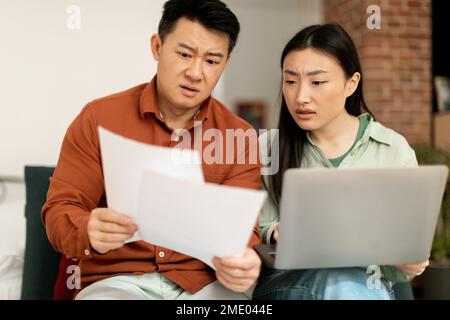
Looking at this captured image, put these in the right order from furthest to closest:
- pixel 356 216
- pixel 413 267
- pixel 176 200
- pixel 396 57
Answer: pixel 396 57 < pixel 413 267 < pixel 356 216 < pixel 176 200

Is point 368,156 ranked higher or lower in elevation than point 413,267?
higher

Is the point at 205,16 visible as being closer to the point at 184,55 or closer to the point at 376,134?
the point at 184,55

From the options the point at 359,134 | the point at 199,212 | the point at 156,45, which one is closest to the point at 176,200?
the point at 199,212

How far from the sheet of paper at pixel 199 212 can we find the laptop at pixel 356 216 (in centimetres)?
10

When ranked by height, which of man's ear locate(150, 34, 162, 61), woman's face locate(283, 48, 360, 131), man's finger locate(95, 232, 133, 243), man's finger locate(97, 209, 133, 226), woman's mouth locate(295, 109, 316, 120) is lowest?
man's finger locate(95, 232, 133, 243)

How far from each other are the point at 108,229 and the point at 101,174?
0.54ft

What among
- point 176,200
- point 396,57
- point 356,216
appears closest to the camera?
point 176,200

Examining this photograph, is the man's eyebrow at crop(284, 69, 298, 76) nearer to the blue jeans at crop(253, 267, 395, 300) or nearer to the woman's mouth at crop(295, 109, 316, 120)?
the woman's mouth at crop(295, 109, 316, 120)

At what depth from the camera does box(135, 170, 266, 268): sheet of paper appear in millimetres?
601

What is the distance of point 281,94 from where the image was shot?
35.8 inches

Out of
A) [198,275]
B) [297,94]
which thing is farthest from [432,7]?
[198,275]

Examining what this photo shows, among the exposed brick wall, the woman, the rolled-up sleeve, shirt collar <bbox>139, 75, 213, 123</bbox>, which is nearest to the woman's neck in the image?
the woman

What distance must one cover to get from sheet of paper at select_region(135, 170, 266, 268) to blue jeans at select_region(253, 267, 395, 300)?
24cm

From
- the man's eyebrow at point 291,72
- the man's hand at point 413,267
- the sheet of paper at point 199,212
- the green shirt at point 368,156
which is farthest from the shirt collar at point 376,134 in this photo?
the sheet of paper at point 199,212
